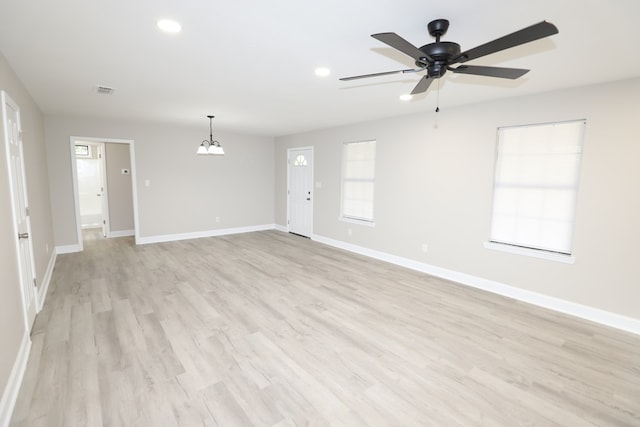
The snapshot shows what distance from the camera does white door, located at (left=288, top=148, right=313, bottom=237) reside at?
6720mm

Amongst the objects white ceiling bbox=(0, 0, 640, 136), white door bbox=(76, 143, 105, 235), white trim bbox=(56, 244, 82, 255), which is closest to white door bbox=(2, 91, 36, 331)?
white ceiling bbox=(0, 0, 640, 136)

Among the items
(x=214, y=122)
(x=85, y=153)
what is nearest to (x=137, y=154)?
(x=214, y=122)

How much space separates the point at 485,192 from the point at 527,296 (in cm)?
137

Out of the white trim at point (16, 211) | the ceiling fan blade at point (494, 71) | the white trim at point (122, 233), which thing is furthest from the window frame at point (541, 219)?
the white trim at point (122, 233)

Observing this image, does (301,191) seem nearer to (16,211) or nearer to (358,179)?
(358,179)

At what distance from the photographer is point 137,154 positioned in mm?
5930

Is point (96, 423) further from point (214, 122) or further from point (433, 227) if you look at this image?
point (214, 122)

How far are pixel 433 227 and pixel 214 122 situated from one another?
438cm

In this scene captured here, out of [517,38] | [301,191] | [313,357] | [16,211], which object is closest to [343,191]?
[301,191]

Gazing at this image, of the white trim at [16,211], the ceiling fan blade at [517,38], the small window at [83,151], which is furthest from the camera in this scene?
the small window at [83,151]

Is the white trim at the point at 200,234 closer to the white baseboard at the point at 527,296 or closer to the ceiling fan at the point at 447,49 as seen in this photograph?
the white baseboard at the point at 527,296

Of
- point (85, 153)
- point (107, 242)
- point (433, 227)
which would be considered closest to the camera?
point (433, 227)

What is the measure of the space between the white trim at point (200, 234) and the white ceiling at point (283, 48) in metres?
3.04

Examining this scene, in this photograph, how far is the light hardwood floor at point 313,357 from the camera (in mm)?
1867
